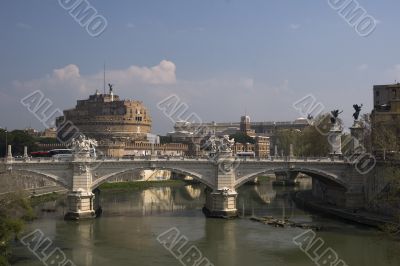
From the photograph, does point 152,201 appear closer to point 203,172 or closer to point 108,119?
point 203,172

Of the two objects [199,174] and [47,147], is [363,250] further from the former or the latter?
[47,147]

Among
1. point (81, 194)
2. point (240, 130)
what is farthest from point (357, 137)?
point (240, 130)

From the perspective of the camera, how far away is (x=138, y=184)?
196ft

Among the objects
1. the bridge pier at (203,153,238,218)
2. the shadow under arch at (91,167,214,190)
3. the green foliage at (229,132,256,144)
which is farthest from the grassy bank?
the green foliage at (229,132,256,144)

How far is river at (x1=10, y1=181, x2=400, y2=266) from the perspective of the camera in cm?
2431

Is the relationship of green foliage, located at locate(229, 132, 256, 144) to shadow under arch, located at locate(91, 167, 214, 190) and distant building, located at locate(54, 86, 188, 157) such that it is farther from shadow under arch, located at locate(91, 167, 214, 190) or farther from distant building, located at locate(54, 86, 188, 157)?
shadow under arch, located at locate(91, 167, 214, 190)

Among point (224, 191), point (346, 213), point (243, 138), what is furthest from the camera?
point (243, 138)

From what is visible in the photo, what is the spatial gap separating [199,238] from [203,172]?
7599mm

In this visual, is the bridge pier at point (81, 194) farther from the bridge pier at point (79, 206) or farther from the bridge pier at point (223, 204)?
the bridge pier at point (223, 204)

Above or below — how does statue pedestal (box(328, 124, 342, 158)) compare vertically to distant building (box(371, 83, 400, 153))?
below

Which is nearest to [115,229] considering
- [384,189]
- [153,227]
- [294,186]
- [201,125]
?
[153,227]

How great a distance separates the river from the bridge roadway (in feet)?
5.14

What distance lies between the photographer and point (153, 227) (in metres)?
32.0

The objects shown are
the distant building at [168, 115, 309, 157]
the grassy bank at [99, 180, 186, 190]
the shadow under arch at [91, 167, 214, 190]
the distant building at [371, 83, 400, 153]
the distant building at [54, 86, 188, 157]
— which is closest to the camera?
the shadow under arch at [91, 167, 214, 190]
